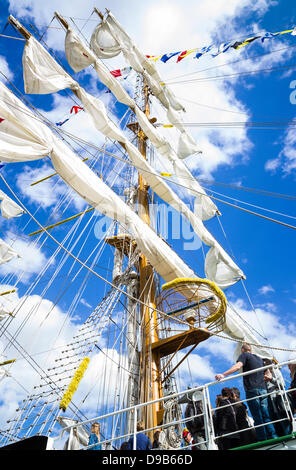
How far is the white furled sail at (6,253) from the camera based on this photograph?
1812cm

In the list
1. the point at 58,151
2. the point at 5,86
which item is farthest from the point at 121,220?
the point at 5,86

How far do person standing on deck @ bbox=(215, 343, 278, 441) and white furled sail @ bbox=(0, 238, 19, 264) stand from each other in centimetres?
1566

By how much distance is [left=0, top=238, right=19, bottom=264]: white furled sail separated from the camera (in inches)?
714

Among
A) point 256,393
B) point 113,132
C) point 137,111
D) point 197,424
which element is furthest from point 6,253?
point 256,393

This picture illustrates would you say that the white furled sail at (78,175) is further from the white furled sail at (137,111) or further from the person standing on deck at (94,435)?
the person standing on deck at (94,435)

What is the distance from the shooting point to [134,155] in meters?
13.3

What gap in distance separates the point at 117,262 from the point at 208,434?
11.2 meters

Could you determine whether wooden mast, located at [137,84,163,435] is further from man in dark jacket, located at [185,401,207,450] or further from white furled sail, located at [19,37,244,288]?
man in dark jacket, located at [185,401,207,450]

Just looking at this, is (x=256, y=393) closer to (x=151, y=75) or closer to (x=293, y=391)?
(x=293, y=391)

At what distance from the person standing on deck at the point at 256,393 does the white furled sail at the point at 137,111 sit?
28.6ft

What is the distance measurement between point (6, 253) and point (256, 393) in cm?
1639

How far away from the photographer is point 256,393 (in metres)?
4.34

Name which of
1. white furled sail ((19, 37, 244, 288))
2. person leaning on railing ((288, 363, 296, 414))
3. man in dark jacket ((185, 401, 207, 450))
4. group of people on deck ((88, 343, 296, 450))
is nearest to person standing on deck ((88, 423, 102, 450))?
group of people on deck ((88, 343, 296, 450))
